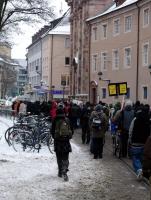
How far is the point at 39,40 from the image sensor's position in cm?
10038

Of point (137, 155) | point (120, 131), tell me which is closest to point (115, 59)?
point (120, 131)

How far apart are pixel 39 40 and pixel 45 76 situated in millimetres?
10630

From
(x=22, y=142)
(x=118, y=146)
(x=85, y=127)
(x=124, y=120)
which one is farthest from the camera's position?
(x=85, y=127)

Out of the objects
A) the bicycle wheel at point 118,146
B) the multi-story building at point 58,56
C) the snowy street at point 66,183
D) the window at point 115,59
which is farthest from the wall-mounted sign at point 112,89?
the multi-story building at point 58,56

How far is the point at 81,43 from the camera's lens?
6016 cm

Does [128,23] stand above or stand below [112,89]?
above

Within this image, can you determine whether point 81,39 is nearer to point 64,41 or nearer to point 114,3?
point 114,3

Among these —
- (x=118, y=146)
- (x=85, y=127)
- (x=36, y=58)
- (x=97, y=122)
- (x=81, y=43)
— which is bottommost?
(x=118, y=146)

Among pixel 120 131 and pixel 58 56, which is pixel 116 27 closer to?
pixel 120 131

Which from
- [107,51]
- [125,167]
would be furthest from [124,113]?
[107,51]

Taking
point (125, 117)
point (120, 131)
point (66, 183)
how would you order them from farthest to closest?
point (120, 131), point (125, 117), point (66, 183)

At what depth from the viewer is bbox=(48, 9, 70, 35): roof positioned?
295ft

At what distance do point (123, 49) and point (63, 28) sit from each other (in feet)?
143

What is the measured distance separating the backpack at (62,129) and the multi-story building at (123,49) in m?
29.2
